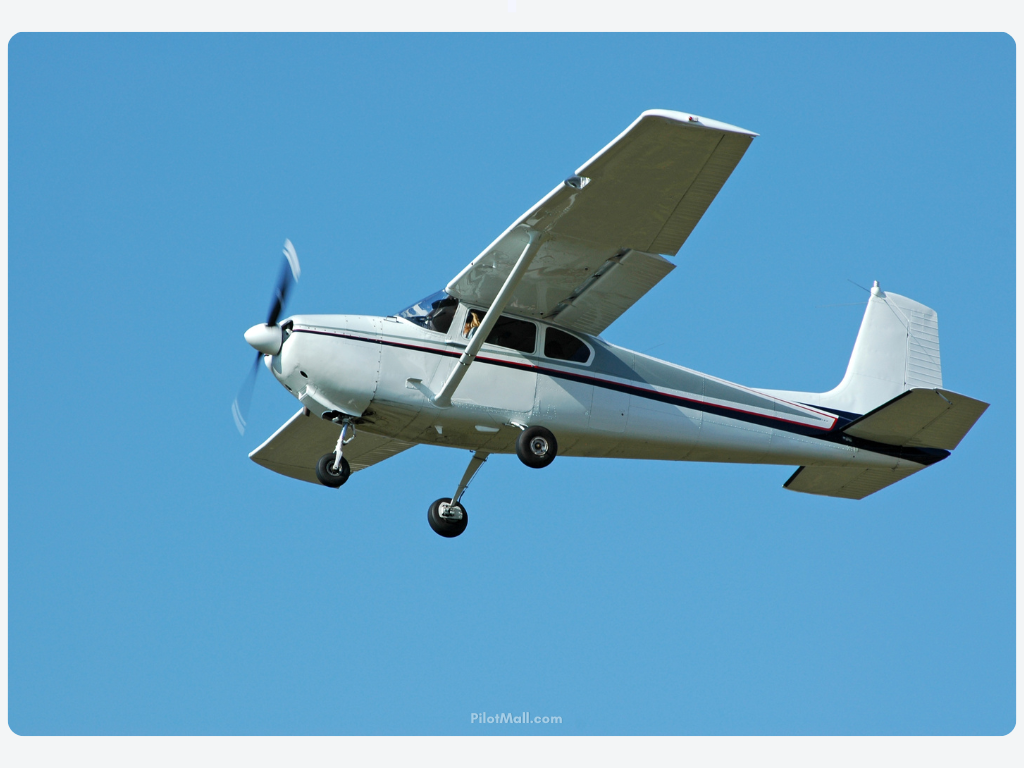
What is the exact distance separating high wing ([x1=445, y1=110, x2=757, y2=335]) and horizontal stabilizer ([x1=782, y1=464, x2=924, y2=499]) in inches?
144

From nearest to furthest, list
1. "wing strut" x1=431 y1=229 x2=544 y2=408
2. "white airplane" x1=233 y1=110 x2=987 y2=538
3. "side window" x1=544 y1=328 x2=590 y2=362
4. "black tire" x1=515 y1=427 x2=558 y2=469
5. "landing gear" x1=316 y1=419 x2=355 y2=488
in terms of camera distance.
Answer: "white airplane" x1=233 y1=110 x2=987 y2=538 < "wing strut" x1=431 y1=229 x2=544 y2=408 < "landing gear" x1=316 y1=419 x2=355 y2=488 < "black tire" x1=515 y1=427 x2=558 y2=469 < "side window" x1=544 y1=328 x2=590 y2=362

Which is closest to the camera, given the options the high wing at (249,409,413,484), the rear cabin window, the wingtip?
the wingtip

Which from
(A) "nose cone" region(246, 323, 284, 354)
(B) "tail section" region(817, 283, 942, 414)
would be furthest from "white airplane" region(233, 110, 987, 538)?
(B) "tail section" region(817, 283, 942, 414)

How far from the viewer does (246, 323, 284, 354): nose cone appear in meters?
12.8

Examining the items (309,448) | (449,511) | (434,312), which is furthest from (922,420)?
(309,448)

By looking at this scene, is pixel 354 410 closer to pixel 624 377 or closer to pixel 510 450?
pixel 510 450

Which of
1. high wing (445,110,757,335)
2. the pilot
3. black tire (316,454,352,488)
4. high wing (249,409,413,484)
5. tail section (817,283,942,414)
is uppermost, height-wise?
tail section (817,283,942,414)

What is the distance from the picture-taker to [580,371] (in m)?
13.8

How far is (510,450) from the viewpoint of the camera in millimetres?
13953

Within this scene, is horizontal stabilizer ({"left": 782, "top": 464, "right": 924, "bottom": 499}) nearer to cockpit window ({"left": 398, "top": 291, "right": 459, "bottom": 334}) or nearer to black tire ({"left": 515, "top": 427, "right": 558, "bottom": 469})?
black tire ({"left": 515, "top": 427, "right": 558, "bottom": 469})

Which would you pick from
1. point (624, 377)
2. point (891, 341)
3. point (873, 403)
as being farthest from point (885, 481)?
point (624, 377)

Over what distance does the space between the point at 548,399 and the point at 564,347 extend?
0.71 metres

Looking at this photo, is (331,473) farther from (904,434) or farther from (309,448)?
(904,434)

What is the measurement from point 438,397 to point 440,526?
214 centimetres
